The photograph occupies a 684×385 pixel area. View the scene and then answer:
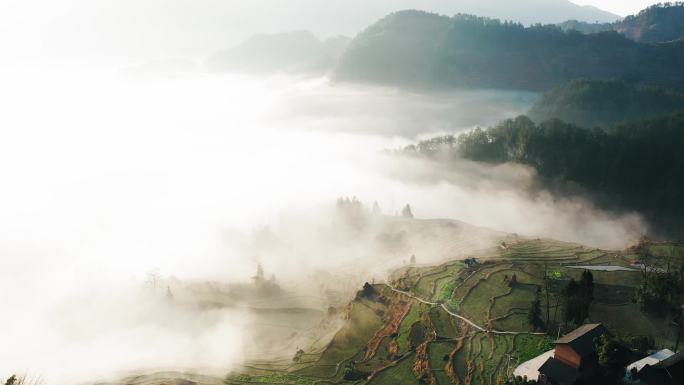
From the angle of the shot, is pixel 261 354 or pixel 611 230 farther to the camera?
pixel 611 230

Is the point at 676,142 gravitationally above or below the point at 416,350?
Result: above

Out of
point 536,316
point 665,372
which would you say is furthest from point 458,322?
point 665,372

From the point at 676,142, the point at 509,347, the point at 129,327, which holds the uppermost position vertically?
the point at 676,142

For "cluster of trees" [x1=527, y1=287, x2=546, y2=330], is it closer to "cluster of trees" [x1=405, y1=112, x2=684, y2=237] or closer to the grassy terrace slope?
the grassy terrace slope

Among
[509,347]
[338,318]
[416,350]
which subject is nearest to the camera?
[509,347]

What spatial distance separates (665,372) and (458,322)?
2317cm

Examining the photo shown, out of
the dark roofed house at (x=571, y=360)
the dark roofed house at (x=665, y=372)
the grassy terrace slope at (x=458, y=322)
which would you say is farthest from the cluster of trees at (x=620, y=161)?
the dark roofed house at (x=571, y=360)

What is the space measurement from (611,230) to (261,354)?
98.0 meters

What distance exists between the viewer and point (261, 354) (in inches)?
3029

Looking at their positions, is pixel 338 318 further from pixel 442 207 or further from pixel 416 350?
pixel 442 207

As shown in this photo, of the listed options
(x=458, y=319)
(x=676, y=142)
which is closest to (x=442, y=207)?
(x=676, y=142)

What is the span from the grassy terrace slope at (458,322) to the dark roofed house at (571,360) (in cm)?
515

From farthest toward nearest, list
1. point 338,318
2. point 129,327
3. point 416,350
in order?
point 129,327 < point 338,318 < point 416,350

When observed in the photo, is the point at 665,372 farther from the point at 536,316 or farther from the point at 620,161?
the point at 620,161
